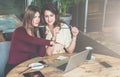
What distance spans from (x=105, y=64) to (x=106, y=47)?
2.73m

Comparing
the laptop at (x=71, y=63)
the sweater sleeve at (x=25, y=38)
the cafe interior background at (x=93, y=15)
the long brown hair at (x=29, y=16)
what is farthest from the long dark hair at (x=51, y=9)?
the cafe interior background at (x=93, y=15)

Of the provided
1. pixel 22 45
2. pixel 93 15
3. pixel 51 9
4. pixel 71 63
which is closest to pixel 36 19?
pixel 51 9

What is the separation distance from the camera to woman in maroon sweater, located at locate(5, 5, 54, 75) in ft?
8.83

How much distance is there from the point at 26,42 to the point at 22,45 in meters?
0.06

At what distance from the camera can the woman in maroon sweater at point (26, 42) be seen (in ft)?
8.83

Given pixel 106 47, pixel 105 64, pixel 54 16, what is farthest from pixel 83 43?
pixel 105 64

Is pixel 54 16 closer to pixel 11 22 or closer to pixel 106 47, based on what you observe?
pixel 11 22

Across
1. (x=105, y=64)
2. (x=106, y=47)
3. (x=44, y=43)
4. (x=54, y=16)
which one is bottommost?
(x=106, y=47)

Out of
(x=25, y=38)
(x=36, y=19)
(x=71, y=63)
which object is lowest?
(x=71, y=63)

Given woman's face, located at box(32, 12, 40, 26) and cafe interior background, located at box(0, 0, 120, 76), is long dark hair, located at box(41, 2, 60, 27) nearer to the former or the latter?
woman's face, located at box(32, 12, 40, 26)

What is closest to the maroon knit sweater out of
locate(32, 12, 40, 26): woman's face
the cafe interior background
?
locate(32, 12, 40, 26): woman's face

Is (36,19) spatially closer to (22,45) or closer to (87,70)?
(22,45)

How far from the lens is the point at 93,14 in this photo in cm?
626

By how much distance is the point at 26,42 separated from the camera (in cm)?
274
